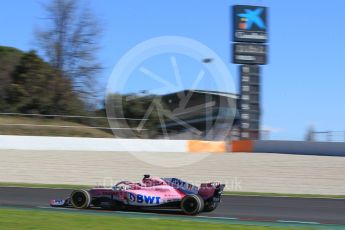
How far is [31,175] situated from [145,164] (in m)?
5.82

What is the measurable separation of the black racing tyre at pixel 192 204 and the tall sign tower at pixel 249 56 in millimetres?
22925

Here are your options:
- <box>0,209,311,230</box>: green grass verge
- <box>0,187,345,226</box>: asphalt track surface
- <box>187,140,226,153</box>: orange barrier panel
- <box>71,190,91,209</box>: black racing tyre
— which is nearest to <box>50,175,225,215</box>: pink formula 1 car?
<box>71,190,91,209</box>: black racing tyre

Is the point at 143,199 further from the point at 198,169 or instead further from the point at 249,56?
the point at 249,56

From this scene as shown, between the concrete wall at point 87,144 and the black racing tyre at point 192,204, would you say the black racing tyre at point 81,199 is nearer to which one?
the black racing tyre at point 192,204

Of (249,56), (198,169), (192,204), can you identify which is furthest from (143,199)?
(249,56)

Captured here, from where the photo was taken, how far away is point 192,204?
1162 centimetres

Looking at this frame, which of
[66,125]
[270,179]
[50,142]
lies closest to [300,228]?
[270,179]

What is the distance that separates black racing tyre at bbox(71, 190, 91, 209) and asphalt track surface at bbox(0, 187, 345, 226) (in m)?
0.91

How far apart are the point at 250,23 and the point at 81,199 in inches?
1004

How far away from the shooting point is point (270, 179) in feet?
74.8

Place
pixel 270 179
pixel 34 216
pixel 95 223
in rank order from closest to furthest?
1. pixel 95 223
2. pixel 34 216
3. pixel 270 179

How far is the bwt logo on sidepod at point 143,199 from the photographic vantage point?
1188 cm

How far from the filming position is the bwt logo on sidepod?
1188 cm

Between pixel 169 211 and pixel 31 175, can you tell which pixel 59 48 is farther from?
pixel 169 211
